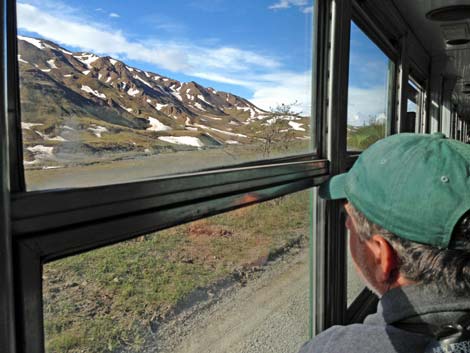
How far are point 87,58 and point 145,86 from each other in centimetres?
21

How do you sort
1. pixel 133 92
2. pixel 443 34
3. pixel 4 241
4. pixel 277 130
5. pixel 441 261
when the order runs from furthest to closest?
1. pixel 443 34
2. pixel 277 130
3. pixel 133 92
4. pixel 441 261
5. pixel 4 241

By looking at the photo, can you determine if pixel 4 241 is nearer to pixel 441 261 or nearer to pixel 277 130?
pixel 441 261

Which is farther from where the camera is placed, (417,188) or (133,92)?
(133,92)

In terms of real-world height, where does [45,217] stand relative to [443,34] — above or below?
below

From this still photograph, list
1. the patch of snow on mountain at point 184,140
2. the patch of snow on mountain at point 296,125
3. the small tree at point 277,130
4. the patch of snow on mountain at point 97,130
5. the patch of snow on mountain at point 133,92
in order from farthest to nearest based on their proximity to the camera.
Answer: the patch of snow on mountain at point 296,125 → the small tree at point 277,130 → the patch of snow on mountain at point 184,140 → the patch of snow on mountain at point 133,92 → the patch of snow on mountain at point 97,130

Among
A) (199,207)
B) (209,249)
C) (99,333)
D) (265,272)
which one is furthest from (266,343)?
(99,333)

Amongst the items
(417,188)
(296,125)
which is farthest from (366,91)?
(417,188)

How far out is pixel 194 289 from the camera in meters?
1.32

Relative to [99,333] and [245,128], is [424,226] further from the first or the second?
[245,128]

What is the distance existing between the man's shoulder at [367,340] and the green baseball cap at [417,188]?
0.63 feet

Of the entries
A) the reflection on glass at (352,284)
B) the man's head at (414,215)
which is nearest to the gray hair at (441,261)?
the man's head at (414,215)

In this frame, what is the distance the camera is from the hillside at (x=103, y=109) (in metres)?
0.85

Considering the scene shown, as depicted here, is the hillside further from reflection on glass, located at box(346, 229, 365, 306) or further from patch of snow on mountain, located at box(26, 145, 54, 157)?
reflection on glass, located at box(346, 229, 365, 306)

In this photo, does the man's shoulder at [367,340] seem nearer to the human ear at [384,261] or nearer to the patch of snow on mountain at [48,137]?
the human ear at [384,261]
